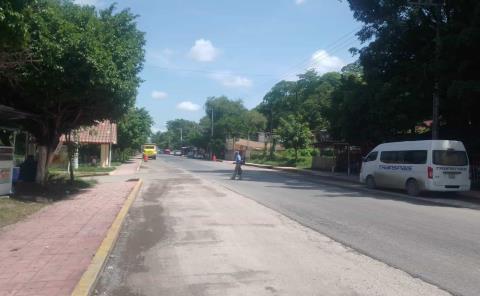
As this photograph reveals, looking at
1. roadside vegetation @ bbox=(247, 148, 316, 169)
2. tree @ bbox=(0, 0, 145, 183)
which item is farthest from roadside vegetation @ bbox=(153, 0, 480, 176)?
roadside vegetation @ bbox=(247, 148, 316, 169)

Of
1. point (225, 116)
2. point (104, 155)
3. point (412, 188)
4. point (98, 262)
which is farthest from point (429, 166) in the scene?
point (225, 116)

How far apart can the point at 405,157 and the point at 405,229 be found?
34.0ft

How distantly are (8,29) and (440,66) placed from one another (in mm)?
19034

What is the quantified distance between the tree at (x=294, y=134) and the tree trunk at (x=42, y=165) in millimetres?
35243

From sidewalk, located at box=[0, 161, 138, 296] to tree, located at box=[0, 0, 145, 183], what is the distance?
11.3ft

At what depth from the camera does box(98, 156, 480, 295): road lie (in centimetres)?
744

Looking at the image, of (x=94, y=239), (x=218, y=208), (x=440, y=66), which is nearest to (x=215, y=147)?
(x=440, y=66)

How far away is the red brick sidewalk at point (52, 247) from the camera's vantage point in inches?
255

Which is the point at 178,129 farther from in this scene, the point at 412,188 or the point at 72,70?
the point at 72,70

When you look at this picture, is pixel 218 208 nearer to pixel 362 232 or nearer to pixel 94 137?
pixel 362 232

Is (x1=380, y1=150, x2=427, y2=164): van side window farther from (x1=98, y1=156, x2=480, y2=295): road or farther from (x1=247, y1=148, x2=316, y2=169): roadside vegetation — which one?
(x1=247, y1=148, x2=316, y2=169): roadside vegetation

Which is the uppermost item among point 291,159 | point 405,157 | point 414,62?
point 414,62

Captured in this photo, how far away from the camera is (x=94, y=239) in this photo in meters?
9.59

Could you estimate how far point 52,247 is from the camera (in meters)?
8.80
